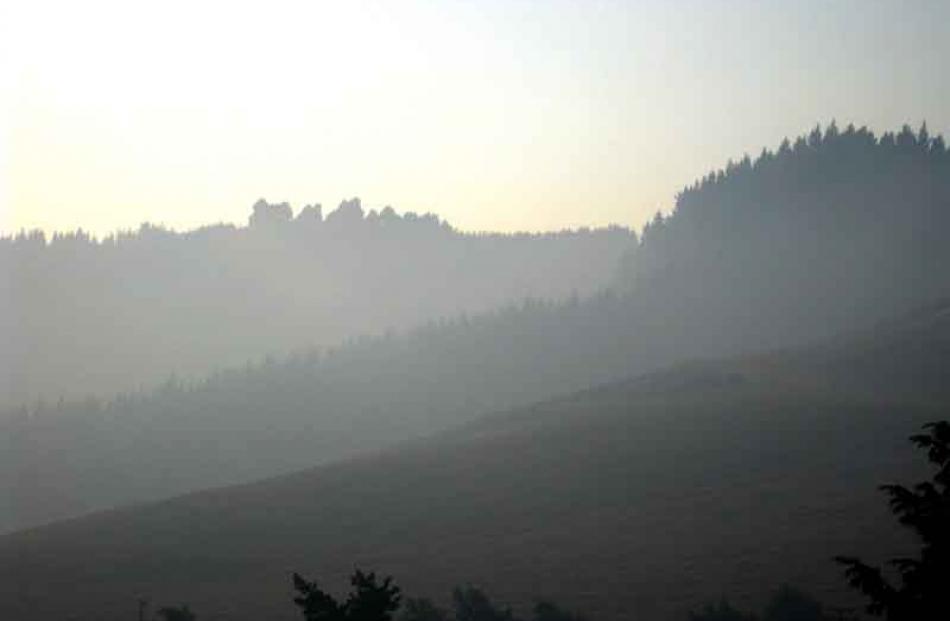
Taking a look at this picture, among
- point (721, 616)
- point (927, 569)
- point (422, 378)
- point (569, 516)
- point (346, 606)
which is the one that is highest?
point (422, 378)

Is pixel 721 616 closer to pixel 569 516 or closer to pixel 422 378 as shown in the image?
pixel 569 516

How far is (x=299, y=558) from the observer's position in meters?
69.5

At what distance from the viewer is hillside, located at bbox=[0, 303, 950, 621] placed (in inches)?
2178

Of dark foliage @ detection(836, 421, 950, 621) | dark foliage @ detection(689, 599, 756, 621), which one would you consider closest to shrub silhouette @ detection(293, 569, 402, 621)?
dark foliage @ detection(836, 421, 950, 621)

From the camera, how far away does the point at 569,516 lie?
7331 centimetres

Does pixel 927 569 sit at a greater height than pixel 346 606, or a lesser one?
lesser

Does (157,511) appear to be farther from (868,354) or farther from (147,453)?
(868,354)

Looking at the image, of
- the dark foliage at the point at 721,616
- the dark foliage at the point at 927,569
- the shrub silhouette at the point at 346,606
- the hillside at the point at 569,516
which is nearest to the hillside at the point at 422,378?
the hillside at the point at 569,516

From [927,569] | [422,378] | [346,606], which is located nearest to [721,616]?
[346,606]

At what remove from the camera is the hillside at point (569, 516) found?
181 ft

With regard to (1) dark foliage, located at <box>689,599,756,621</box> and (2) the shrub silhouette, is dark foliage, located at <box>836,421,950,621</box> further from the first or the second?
(1) dark foliage, located at <box>689,599,756,621</box>

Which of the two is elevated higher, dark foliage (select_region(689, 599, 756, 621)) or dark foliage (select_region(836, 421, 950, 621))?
dark foliage (select_region(836, 421, 950, 621))

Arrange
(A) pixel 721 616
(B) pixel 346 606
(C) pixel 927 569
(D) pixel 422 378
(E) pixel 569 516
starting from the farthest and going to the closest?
(D) pixel 422 378, (E) pixel 569 516, (A) pixel 721 616, (B) pixel 346 606, (C) pixel 927 569

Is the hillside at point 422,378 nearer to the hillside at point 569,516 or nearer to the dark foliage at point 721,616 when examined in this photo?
the hillside at point 569,516
